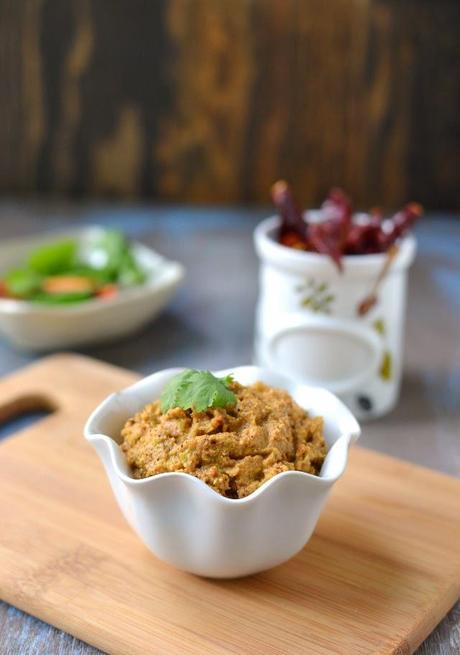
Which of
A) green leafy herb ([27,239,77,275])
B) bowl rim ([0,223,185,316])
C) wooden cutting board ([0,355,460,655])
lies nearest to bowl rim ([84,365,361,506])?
wooden cutting board ([0,355,460,655])

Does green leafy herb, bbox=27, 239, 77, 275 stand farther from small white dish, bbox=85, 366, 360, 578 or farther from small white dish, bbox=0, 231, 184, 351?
small white dish, bbox=85, 366, 360, 578

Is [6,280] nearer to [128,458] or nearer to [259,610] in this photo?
[128,458]

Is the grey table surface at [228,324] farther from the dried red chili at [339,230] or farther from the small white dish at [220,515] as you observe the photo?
the dried red chili at [339,230]

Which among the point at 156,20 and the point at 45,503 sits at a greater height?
the point at 156,20

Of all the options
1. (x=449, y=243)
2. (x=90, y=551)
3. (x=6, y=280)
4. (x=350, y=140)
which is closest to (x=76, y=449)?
(x=90, y=551)

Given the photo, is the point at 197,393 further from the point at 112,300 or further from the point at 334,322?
the point at 112,300

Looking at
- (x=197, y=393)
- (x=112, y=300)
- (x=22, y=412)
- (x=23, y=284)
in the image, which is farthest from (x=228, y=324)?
(x=197, y=393)

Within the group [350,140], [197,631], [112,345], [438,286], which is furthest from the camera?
[350,140]

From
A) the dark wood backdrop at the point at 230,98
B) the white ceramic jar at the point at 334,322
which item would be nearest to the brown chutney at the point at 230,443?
the white ceramic jar at the point at 334,322
